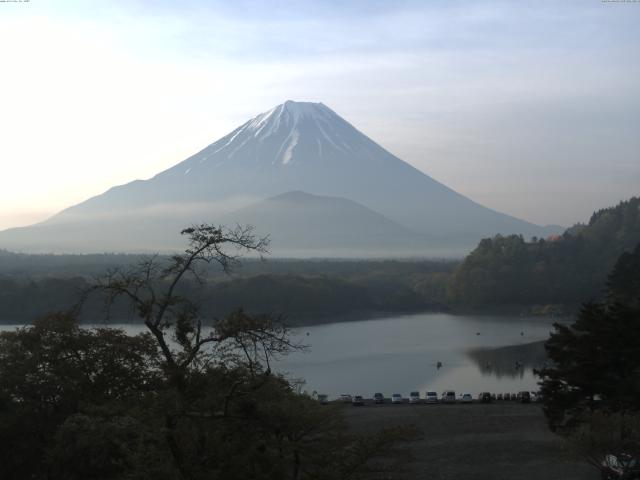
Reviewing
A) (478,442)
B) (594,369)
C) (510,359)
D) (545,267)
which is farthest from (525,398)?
(545,267)

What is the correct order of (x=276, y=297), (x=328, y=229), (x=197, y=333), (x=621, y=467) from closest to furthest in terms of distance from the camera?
(x=197, y=333) → (x=621, y=467) → (x=276, y=297) → (x=328, y=229)

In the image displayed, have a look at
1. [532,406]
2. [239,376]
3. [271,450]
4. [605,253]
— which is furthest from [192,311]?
[605,253]

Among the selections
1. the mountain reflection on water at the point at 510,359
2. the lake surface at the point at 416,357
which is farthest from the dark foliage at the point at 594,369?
the mountain reflection on water at the point at 510,359

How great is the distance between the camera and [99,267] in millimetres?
71000

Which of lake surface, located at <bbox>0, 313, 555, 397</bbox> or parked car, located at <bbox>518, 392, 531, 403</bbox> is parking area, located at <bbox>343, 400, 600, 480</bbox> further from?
lake surface, located at <bbox>0, 313, 555, 397</bbox>

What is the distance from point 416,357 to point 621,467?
17456 mm

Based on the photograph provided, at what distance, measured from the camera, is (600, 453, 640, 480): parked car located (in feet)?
26.6

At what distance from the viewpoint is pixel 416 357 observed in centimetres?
2567

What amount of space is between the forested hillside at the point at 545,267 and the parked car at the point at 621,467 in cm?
3772

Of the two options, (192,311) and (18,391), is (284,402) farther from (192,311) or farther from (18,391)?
(18,391)

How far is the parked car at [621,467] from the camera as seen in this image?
26.6ft

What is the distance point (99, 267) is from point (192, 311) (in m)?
69.2

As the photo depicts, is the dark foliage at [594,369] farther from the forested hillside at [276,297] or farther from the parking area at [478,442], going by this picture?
the forested hillside at [276,297]

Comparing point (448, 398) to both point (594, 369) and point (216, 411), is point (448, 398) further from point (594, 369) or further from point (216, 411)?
point (216, 411)
